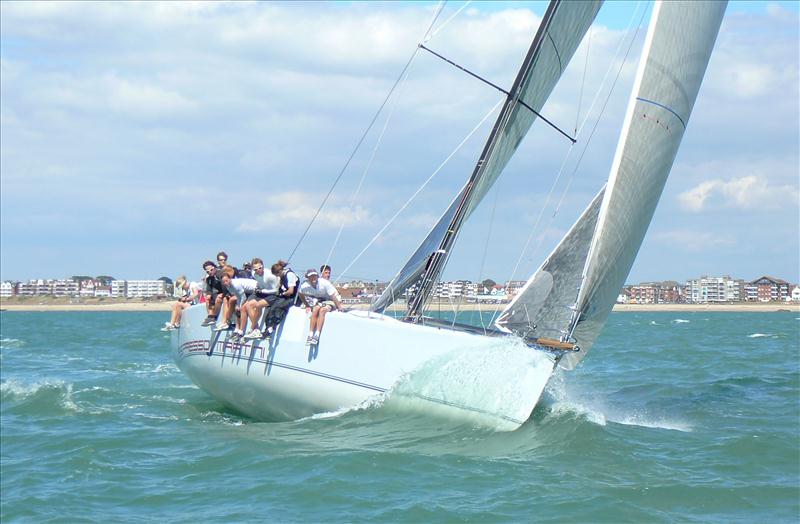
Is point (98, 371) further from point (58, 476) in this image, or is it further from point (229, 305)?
point (58, 476)

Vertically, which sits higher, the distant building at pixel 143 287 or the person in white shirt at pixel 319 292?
the distant building at pixel 143 287

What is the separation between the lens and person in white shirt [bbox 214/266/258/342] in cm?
1271

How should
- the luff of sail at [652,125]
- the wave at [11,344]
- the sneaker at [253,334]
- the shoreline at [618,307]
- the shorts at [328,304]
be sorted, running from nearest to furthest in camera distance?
1. the luff of sail at [652,125]
2. the shorts at [328,304]
3. the sneaker at [253,334]
4. the wave at [11,344]
5. the shoreline at [618,307]

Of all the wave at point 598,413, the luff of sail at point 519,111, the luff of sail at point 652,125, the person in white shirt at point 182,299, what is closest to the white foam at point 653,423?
the wave at point 598,413

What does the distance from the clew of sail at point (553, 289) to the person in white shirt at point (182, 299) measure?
5223mm

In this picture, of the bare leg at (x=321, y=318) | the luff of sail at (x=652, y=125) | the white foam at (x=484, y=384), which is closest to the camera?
the luff of sail at (x=652, y=125)

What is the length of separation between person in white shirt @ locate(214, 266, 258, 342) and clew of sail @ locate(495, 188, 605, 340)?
3.18m

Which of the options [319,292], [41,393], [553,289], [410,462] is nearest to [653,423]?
[553,289]

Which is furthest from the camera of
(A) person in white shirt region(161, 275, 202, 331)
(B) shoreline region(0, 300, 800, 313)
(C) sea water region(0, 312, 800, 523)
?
(B) shoreline region(0, 300, 800, 313)

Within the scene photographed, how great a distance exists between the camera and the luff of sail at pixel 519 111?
1197cm

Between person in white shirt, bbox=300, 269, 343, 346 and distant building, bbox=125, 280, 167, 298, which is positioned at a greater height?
distant building, bbox=125, 280, 167, 298

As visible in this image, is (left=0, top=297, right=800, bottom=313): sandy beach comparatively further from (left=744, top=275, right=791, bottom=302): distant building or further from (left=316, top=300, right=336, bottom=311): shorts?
(left=316, top=300, right=336, bottom=311): shorts

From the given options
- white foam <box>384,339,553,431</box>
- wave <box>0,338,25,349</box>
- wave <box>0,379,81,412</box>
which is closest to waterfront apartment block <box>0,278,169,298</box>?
wave <box>0,338,25,349</box>

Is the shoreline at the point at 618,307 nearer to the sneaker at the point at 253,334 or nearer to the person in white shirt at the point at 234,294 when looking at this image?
the person in white shirt at the point at 234,294
